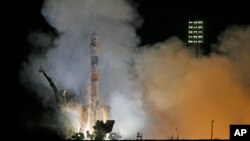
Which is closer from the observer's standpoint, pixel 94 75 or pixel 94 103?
pixel 94 75

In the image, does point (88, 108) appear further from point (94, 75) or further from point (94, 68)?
point (94, 68)

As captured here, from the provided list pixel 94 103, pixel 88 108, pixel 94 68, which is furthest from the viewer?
pixel 88 108

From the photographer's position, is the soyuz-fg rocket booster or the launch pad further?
the launch pad

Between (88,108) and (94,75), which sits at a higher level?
(94,75)

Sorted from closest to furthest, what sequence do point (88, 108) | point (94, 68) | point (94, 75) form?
point (94, 68) < point (94, 75) < point (88, 108)

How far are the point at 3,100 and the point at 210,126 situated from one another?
32.0 m

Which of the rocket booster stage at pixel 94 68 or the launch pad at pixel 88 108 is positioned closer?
the rocket booster stage at pixel 94 68

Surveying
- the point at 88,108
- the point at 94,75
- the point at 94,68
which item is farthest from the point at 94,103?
the point at 94,68

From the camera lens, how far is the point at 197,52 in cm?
9312

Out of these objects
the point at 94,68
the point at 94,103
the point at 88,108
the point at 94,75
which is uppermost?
the point at 94,68

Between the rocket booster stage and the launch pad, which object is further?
the launch pad

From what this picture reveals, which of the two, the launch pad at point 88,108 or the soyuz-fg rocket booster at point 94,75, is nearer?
the soyuz-fg rocket booster at point 94,75

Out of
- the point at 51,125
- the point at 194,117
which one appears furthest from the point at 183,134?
the point at 51,125

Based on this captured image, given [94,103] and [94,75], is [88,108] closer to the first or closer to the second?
[94,103]
